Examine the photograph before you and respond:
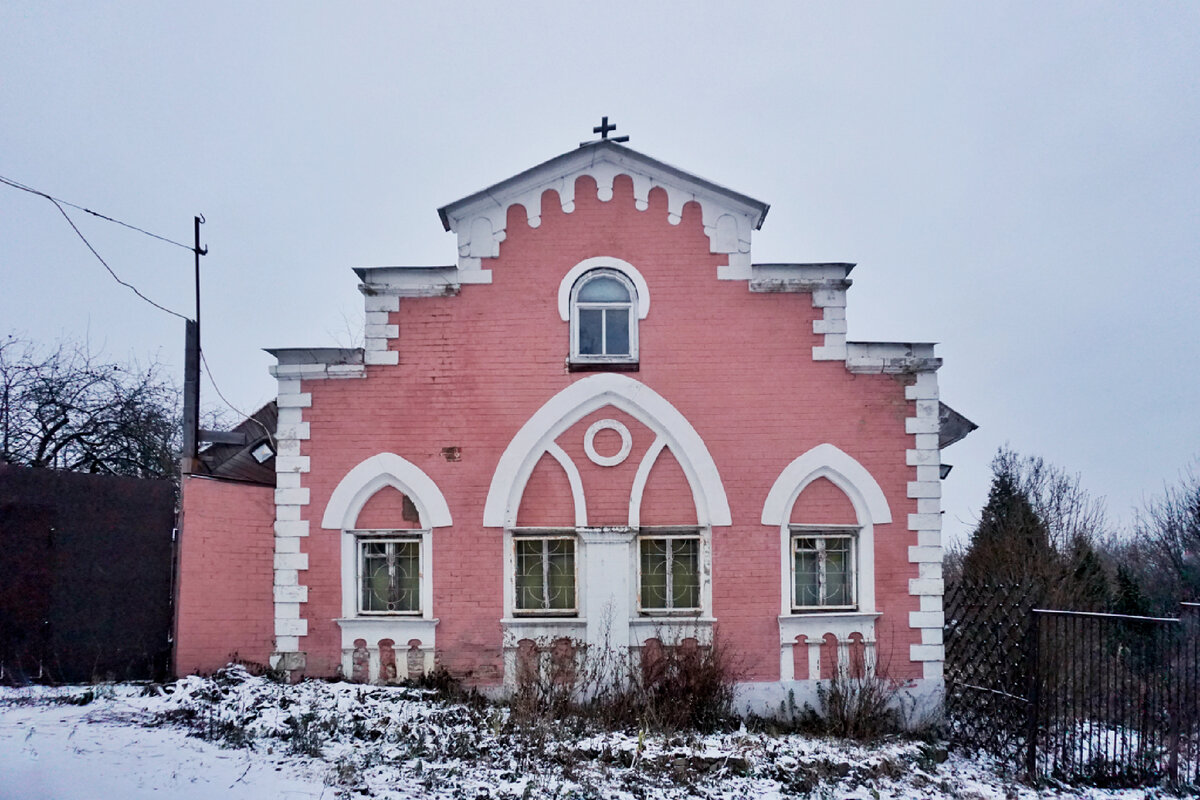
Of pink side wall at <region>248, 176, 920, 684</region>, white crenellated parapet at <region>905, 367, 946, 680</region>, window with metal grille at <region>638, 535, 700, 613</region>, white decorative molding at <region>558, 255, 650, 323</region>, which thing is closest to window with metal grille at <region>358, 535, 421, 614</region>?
pink side wall at <region>248, 176, 920, 684</region>

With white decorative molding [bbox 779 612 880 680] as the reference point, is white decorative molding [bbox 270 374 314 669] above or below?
above

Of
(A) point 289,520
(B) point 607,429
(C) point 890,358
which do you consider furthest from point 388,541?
(C) point 890,358

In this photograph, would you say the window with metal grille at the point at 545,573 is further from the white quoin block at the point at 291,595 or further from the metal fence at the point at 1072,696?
the metal fence at the point at 1072,696

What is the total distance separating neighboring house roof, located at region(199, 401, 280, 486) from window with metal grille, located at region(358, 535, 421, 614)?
1.60m

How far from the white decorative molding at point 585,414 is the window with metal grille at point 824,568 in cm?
101

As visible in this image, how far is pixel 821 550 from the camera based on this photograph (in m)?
8.97

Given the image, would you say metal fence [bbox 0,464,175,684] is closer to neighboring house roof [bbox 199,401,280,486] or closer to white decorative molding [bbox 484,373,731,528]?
neighboring house roof [bbox 199,401,280,486]

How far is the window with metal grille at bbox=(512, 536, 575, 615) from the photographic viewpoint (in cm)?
880

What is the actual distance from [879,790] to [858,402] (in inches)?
159

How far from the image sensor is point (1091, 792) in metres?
6.96

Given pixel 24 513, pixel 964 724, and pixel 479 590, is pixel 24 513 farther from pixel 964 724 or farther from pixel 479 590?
pixel 964 724

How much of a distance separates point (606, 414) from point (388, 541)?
2871 millimetres

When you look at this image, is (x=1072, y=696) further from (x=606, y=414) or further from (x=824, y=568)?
(x=606, y=414)

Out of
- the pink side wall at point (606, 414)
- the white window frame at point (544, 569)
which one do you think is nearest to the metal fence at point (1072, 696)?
the pink side wall at point (606, 414)
